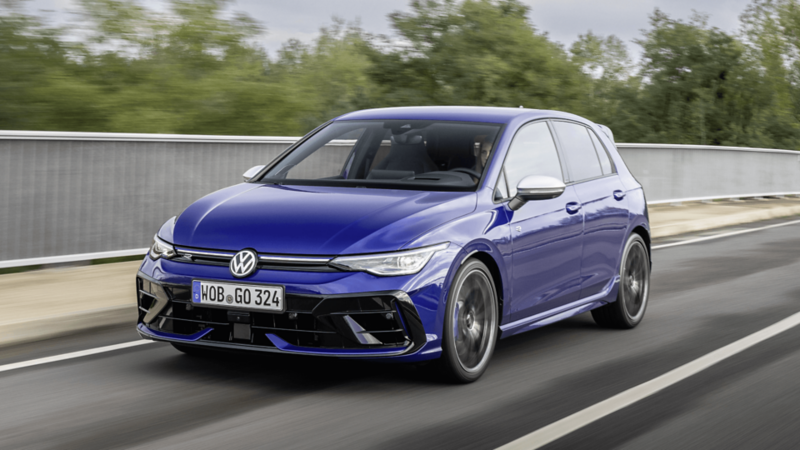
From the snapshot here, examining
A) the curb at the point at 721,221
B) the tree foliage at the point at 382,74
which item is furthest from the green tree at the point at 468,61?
the curb at the point at 721,221

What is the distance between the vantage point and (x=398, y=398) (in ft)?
17.6

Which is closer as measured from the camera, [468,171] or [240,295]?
[240,295]

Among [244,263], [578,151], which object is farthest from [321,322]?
[578,151]

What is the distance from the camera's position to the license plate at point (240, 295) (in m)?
5.13

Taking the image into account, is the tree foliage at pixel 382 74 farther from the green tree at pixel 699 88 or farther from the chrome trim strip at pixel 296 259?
the chrome trim strip at pixel 296 259

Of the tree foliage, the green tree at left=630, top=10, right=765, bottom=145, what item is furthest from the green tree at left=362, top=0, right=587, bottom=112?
the green tree at left=630, top=10, right=765, bottom=145

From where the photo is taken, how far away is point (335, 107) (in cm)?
3081

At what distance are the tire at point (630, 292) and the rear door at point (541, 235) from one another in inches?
34.5

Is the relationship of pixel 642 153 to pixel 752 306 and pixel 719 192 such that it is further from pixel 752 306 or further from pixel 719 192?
pixel 752 306

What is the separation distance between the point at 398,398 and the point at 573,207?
212 centimetres

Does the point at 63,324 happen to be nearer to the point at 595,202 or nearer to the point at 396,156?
the point at 396,156

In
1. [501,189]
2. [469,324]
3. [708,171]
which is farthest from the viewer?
[708,171]

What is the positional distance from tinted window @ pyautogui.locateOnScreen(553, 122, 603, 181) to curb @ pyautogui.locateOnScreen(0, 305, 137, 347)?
3.53 metres

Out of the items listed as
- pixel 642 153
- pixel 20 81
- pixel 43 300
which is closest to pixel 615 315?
pixel 43 300
